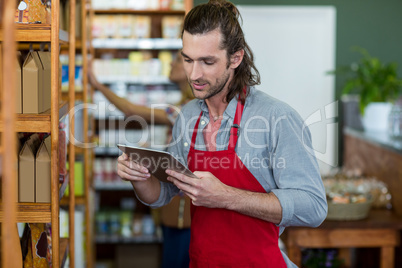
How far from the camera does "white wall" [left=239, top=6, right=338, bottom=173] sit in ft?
21.4

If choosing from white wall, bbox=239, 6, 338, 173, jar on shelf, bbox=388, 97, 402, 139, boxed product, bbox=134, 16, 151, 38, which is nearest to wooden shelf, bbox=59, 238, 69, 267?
boxed product, bbox=134, 16, 151, 38

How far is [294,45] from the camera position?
660 cm

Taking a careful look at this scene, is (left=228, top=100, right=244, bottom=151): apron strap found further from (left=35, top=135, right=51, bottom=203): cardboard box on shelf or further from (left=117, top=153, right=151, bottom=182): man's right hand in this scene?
(left=35, top=135, right=51, bottom=203): cardboard box on shelf

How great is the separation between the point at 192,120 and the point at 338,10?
4937 millimetres

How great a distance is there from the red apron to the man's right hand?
241mm

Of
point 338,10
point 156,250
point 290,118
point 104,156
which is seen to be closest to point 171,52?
point 104,156

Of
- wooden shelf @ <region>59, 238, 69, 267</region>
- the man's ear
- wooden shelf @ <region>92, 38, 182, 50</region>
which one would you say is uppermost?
wooden shelf @ <region>92, 38, 182, 50</region>

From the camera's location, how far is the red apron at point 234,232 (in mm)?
1880

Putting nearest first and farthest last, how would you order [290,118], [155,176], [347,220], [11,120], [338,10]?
[11,120] → [290,118] → [155,176] → [347,220] → [338,10]

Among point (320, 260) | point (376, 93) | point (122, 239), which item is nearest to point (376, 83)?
point (376, 93)

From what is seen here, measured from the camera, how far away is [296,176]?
5.79 ft

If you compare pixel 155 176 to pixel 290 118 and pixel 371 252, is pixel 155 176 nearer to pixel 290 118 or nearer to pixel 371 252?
pixel 290 118

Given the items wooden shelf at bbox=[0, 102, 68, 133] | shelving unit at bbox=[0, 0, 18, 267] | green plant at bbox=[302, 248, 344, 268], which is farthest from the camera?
green plant at bbox=[302, 248, 344, 268]

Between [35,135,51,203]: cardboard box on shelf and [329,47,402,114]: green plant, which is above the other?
[329,47,402,114]: green plant
